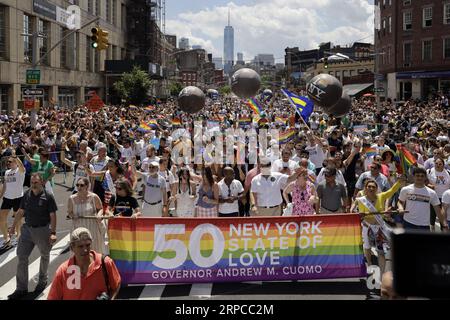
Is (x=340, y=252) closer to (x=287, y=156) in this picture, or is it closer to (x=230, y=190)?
(x=230, y=190)

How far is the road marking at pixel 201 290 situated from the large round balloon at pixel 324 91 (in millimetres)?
9370

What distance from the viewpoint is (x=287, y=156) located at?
1088cm

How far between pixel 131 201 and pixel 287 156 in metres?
3.95

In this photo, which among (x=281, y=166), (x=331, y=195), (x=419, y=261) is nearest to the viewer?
(x=419, y=261)

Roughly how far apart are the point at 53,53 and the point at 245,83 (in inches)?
1214

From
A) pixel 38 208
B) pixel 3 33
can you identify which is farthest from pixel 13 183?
pixel 3 33

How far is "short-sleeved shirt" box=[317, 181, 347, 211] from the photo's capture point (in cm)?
853

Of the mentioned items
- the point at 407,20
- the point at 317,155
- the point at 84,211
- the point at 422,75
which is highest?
the point at 407,20

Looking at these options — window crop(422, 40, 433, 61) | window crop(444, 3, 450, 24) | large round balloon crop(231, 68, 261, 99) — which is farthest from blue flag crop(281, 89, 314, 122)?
Answer: window crop(422, 40, 433, 61)

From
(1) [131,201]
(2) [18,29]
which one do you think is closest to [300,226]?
(1) [131,201]

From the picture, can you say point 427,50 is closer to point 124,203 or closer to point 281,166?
point 281,166

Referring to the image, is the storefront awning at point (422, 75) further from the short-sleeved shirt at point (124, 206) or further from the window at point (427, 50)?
the short-sleeved shirt at point (124, 206)

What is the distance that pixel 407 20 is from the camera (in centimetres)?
5181

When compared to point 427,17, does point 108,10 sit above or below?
above
